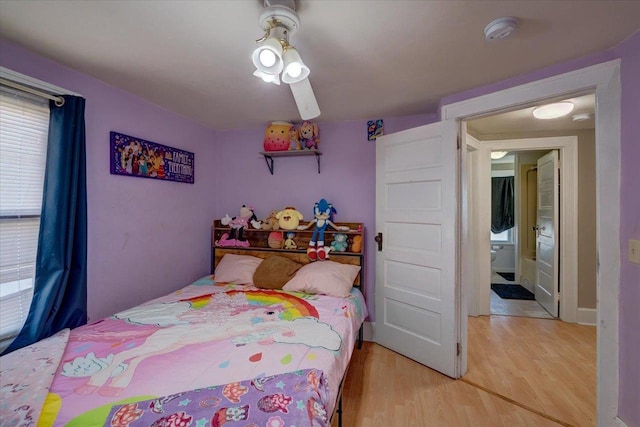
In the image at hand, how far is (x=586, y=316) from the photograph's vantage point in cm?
319

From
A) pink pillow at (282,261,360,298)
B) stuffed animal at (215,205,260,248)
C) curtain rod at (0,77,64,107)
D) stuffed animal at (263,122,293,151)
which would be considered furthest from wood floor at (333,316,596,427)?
curtain rod at (0,77,64,107)

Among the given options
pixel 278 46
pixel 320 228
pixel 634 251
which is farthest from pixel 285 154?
pixel 634 251

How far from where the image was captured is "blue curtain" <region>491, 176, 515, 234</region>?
5816mm

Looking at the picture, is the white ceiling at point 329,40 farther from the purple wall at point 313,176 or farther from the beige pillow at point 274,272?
the beige pillow at point 274,272

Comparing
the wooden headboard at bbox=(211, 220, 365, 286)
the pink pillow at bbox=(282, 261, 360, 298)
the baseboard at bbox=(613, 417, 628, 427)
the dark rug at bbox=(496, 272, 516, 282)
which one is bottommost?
the dark rug at bbox=(496, 272, 516, 282)

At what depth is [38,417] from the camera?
3.22 feet

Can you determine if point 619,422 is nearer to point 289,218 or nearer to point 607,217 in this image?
point 607,217

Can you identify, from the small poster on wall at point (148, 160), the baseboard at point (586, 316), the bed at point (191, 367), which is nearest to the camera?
the bed at point (191, 367)

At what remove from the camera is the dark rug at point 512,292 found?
166 inches

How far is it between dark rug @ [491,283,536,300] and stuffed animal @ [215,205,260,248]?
3.73 metres

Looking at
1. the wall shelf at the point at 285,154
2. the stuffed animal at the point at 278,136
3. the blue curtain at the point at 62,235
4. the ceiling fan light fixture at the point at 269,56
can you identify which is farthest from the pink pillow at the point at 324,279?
the ceiling fan light fixture at the point at 269,56

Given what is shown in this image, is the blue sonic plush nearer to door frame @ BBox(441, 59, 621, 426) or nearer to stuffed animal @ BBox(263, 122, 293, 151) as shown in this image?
stuffed animal @ BBox(263, 122, 293, 151)

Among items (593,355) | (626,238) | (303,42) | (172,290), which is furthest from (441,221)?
(172,290)

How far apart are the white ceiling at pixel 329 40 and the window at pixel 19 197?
1.22 feet
